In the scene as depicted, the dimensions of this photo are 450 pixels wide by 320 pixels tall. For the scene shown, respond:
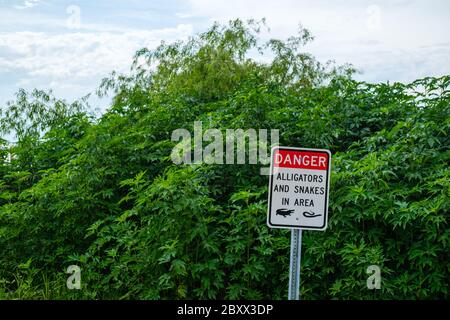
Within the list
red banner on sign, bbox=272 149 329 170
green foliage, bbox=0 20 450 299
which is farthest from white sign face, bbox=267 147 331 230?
green foliage, bbox=0 20 450 299

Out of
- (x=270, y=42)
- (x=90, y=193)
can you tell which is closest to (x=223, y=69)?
(x=270, y=42)

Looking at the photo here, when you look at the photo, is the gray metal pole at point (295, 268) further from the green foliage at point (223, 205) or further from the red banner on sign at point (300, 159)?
the green foliage at point (223, 205)

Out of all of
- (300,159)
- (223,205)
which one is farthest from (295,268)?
(223,205)

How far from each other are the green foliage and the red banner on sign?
1.93 meters

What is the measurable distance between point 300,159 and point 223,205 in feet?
9.75

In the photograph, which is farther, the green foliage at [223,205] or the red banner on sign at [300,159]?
the green foliage at [223,205]

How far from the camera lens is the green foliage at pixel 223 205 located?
745cm

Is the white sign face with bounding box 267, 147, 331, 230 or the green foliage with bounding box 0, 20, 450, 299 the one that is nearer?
the white sign face with bounding box 267, 147, 331, 230

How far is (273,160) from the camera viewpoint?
5578mm

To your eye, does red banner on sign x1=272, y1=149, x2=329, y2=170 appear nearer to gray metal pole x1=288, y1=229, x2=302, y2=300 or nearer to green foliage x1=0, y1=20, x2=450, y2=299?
gray metal pole x1=288, y1=229, x2=302, y2=300

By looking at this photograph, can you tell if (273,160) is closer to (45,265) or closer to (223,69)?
(45,265)

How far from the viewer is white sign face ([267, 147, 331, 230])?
5547 millimetres

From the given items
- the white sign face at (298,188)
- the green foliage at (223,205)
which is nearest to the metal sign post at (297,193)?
the white sign face at (298,188)
